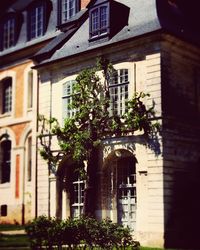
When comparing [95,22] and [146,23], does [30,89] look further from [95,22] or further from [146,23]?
[146,23]

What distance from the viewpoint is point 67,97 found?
2217cm

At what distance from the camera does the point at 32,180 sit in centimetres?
2445

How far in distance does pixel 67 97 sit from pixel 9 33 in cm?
888

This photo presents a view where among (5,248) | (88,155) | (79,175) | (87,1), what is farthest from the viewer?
(87,1)

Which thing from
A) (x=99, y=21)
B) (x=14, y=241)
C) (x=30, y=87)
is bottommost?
(x=14, y=241)

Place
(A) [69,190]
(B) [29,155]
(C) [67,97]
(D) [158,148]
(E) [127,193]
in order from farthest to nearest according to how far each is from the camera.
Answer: (B) [29,155], (C) [67,97], (A) [69,190], (E) [127,193], (D) [158,148]

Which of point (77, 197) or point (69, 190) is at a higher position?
point (69, 190)

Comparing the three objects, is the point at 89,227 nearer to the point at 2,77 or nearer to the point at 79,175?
the point at 79,175

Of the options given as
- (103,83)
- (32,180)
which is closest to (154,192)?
(103,83)

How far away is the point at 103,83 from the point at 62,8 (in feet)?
21.6

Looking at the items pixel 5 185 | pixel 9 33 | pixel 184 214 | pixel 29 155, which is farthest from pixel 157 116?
pixel 9 33

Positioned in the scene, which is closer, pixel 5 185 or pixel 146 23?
→ pixel 146 23

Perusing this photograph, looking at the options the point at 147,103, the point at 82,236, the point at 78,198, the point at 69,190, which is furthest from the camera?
the point at 69,190

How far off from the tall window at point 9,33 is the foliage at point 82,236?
57.3 feet
